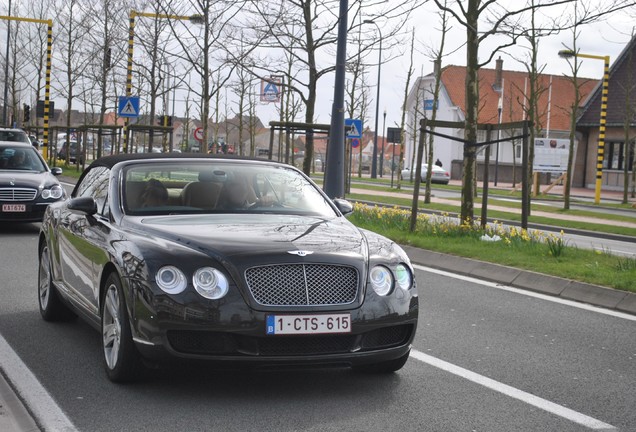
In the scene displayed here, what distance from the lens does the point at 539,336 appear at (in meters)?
8.18

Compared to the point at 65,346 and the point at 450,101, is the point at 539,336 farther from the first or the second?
the point at 450,101

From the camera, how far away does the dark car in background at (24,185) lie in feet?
53.2

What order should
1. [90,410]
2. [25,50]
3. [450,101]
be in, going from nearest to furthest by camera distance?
[90,410] → [25,50] → [450,101]

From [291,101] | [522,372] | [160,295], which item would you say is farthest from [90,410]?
[291,101]

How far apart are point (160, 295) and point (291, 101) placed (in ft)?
181

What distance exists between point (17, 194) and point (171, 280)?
11358 mm

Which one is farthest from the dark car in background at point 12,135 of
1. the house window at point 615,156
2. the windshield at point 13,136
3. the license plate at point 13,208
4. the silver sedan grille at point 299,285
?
the house window at point 615,156

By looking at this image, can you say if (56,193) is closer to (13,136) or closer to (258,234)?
(13,136)

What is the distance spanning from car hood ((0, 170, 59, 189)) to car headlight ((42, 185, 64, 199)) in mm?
96

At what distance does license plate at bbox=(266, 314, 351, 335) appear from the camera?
5.59 m

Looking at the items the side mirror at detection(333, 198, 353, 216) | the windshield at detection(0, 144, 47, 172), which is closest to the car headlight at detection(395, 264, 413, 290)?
the side mirror at detection(333, 198, 353, 216)

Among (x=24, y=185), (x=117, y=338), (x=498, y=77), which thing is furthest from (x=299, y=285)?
(x=498, y=77)

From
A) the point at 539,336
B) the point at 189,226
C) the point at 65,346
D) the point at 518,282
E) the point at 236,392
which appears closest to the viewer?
the point at 236,392

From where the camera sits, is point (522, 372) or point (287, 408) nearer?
point (287, 408)
